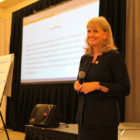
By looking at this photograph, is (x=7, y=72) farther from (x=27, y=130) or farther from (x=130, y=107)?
(x=130, y=107)

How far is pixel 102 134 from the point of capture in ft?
4.39

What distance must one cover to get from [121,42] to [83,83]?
8.07 ft

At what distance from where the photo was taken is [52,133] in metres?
3.04

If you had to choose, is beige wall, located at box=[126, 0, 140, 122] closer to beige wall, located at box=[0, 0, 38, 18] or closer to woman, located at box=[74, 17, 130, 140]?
woman, located at box=[74, 17, 130, 140]

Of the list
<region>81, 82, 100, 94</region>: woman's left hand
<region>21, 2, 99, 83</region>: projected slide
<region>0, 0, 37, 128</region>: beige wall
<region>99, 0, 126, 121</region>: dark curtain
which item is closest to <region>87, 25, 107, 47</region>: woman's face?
<region>81, 82, 100, 94</region>: woman's left hand

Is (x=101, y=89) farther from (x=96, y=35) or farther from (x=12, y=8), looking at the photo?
(x=12, y=8)

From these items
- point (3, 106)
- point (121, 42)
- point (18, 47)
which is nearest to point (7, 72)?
Answer: point (121, 42)

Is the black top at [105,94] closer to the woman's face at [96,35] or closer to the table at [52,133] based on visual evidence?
the woman's face at [96,35]

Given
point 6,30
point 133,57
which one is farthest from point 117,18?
point 6,30

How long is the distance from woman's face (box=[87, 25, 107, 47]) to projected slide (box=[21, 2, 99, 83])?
248 cm

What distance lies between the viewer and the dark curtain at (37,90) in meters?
3.93

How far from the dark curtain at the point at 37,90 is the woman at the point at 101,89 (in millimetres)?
2258

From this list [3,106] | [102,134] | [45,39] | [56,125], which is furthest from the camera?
[3,106]

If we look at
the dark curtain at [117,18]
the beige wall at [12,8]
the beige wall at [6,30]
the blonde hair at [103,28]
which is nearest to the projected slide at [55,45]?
the dark curtain at [117,18]
